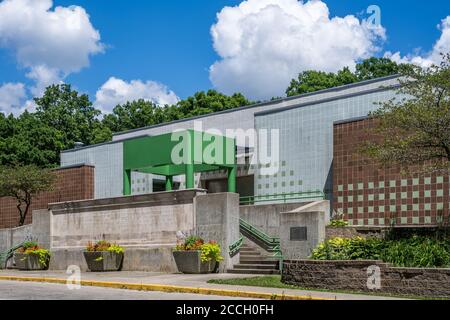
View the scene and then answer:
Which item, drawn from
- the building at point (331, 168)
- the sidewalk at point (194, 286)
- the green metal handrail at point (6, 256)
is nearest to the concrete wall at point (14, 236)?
the green metal handrail at point (6, 256)

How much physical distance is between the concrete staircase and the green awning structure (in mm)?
4318

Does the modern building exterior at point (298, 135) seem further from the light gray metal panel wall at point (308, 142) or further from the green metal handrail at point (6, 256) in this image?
the green metal handrail at point (6, 256)

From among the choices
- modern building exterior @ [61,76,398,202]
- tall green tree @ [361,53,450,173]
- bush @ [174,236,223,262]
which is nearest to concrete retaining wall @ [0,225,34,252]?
modern building exterior @ [61,76,398,202]

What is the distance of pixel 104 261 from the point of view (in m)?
27.9

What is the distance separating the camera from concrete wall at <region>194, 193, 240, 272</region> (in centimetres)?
2508

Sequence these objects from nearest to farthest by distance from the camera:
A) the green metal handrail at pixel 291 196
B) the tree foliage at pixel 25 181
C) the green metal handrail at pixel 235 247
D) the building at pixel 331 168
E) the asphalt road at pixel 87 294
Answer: the asphalt road at pixel 87 294, the green metal handrail at pixel 235 247, the building at pixel 331 168, the green metal handrail at pixel 291 196, the tree foliage at pixel 25 181

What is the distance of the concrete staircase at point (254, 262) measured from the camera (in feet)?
77.2

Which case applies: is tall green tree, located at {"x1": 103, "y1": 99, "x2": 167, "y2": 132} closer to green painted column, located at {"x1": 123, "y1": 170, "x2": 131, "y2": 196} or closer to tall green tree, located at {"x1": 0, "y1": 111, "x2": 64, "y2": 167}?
tall green tree, located at {"x1": 0, "y1": 111, "x2": 64, "y2": 167}

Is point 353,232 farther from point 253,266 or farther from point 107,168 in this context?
point 107,168

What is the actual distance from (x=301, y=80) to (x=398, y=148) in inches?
1667

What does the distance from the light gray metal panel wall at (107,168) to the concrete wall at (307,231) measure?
18871mm

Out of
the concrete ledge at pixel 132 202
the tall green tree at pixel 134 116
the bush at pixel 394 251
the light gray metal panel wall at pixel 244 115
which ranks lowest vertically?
the bush at pixel 394 251
